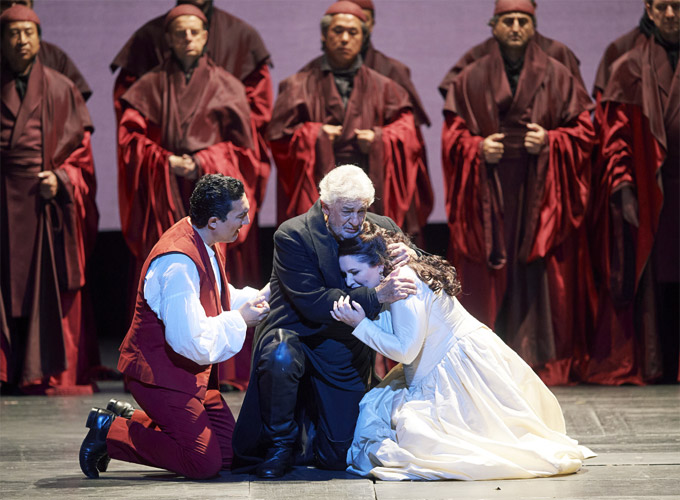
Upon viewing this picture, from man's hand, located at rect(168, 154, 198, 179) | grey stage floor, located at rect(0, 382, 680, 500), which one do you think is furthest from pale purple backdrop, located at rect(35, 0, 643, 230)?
grey stage floor, located at rect(0, 382, 680, 500)

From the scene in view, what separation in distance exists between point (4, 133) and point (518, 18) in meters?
2.97

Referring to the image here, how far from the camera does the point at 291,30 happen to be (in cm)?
734

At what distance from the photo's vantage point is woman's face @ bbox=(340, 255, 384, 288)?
4090 millimetres

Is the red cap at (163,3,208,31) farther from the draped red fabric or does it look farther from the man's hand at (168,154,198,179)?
the man's hand at (168,154,198,179)

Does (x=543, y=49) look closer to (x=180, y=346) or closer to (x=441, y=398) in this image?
(x=441, y=398)

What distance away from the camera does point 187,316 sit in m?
3.80

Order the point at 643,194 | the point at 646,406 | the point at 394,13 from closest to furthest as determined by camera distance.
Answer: the point at 646,406 < the point at 643,194 < the point at 394,13

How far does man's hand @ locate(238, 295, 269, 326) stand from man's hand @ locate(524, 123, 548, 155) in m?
2.61

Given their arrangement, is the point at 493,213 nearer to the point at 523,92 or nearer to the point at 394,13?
the point at 523,92

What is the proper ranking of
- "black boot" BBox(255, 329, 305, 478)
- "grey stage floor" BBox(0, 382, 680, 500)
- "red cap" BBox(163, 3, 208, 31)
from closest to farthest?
"grey stage floor" BBox(0, 382, 680, 500) → "black boot" BBox(255, 329, 305, 478) → "red cap" BBox(163, 3, 208, 31)

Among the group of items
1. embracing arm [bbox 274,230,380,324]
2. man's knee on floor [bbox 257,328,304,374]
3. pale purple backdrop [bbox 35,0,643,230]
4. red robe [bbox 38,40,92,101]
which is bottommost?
man's knee on floor [bbox 257,328,304,374]

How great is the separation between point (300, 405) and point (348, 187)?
2.83ft

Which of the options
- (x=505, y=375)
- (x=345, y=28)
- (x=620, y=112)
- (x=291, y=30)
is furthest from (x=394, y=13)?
(x=505, y=375)

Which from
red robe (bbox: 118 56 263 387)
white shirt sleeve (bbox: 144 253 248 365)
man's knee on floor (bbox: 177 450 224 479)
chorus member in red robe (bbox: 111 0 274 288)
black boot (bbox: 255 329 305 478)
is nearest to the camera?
white shirt sleeve (bbox: 144 253 248 365)
